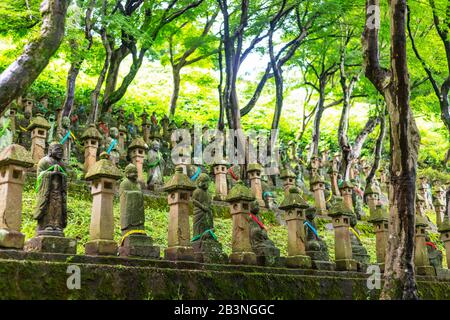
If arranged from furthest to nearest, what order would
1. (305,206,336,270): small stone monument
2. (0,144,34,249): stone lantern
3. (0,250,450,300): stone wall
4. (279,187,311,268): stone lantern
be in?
(305,206,336,270): small stone monument < (279,187,311,268): stone lantern < (0,144,34,249): stone lantern < (0,250,450,300): stone wall

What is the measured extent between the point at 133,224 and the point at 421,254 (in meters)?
8.12

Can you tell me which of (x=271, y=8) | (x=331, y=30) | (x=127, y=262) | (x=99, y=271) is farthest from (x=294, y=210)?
(x=331, y=30)

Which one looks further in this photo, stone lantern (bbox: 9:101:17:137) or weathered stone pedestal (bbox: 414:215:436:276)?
stone lantern (bbox: 9:101:17:137)

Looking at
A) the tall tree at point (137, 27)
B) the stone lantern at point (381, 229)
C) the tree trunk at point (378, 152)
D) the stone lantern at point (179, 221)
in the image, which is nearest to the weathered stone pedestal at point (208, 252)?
the stone lantern at point (179, 221)

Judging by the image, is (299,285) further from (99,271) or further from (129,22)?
(129,22)

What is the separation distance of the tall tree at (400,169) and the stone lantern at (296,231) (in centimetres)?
215

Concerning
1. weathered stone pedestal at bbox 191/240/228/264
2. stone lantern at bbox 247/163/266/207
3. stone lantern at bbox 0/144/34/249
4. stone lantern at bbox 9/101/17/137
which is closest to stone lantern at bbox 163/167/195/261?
weathered stone pedestal at bbox 191/240/228/264

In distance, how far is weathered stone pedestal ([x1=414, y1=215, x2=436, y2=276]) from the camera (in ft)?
40.9

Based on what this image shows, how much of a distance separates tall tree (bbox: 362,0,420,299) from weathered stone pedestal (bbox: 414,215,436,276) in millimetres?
4607

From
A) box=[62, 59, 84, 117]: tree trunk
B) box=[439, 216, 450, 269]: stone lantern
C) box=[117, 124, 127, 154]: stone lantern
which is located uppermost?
box=[62, 59, 84, 117]: tree trunk

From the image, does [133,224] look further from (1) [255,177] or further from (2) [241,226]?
(1) [255,177]

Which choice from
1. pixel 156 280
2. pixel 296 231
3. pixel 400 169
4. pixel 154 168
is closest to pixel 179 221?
pixel 156 280

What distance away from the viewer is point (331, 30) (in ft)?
64.0

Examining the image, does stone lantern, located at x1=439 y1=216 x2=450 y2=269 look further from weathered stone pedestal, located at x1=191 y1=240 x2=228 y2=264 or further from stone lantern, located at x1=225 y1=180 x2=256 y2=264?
weathered stone pedestal, located at x1=191 y1=240 x2=228 y2=264
